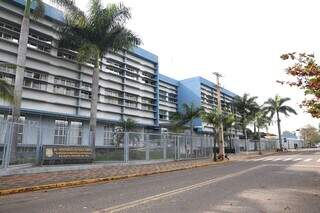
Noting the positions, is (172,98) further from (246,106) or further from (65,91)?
(65,91)

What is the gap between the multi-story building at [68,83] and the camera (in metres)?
29.2

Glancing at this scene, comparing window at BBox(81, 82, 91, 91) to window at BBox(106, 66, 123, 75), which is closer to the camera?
window at BBox(81, 82, 91, 91)

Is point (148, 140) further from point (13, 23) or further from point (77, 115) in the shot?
point (13, 23)

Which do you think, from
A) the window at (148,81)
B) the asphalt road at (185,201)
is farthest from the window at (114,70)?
the asphalt road at (185,201)

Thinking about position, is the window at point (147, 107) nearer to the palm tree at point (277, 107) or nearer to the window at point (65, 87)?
the window at point (65, 87)

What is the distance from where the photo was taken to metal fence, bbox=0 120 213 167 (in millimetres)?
16455

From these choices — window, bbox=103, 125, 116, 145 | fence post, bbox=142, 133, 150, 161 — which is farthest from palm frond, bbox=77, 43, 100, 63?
fence post, bbox=142, 133, 150, 161

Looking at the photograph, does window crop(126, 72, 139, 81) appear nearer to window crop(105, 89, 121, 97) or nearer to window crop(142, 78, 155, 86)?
window crop(142, 78, 155, 86)

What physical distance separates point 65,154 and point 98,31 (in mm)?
11535

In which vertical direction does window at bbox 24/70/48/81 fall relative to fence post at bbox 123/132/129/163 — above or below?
above

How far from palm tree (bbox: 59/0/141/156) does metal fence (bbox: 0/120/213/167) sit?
3.72m

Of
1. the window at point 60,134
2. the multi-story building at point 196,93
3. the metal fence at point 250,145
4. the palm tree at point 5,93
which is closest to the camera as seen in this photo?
the palm tree at point 5,93

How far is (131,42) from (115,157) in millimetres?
10239

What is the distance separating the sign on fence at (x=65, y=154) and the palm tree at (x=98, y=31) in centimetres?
536
